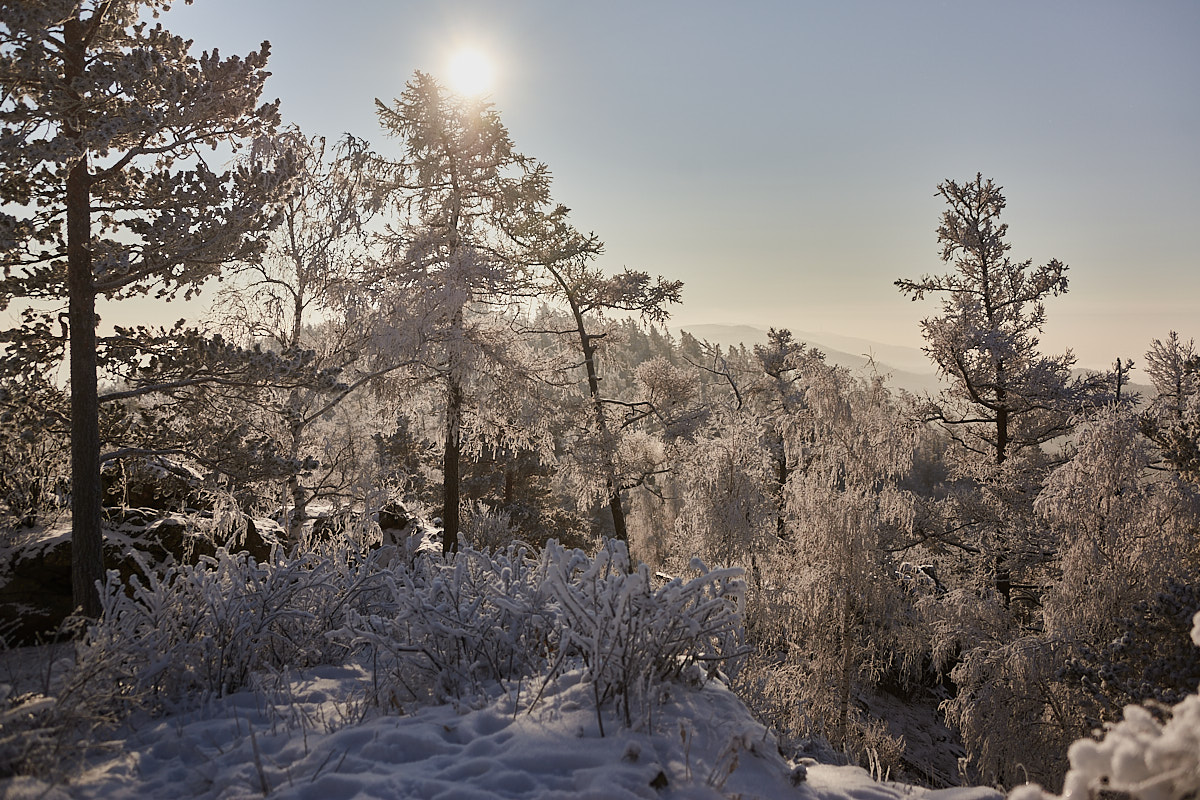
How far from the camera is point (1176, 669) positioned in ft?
22.2

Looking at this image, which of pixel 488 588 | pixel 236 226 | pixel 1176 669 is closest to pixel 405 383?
pixel 236 226

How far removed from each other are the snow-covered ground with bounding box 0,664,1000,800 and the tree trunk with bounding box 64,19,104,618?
3.97m

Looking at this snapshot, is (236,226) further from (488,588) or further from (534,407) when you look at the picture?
(534,407)

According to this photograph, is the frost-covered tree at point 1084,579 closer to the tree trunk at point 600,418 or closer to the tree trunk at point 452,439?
the tree trunk at point 600,418

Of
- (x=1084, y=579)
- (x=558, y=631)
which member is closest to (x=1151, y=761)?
(x=558, y=631)

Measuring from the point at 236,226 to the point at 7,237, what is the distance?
218 centimetres

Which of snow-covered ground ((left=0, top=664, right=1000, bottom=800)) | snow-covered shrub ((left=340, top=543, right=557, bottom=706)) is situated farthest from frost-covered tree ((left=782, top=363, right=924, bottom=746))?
snow-covered ground ((left=0, top=664, right=1000, bottom=800))

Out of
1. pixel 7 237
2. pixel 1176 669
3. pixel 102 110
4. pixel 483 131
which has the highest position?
pixel 483 131

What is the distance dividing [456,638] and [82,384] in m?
5.52

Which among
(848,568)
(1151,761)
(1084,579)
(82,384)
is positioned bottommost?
(848,568)

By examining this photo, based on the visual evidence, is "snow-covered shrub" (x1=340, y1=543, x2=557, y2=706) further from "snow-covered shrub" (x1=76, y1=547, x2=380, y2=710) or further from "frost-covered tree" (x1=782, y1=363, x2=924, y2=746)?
"frost-covered tree" (x1=782, y1=363, x2=924, y2=746)

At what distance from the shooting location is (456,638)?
430 cm

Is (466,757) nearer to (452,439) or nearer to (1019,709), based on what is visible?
(1019,709)

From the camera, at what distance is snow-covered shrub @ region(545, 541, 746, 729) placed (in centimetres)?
347
